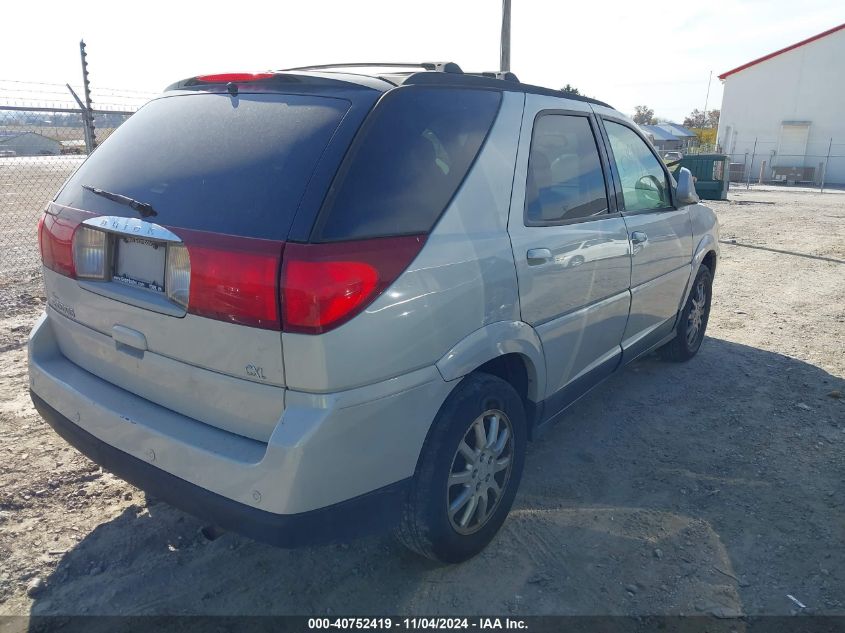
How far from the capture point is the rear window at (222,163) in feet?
6.91

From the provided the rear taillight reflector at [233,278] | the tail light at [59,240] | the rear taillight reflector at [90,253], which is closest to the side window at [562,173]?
the rear taillight reflector at [233,278]

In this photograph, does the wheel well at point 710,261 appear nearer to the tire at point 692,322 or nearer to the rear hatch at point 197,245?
the tire at point 692,322

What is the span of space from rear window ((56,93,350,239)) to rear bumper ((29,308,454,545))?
618 mm

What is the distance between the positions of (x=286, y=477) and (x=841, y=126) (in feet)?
133

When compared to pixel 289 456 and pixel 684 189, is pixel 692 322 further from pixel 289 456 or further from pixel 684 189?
pixel 289 456

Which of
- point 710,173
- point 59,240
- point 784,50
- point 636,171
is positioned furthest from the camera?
point 784,50

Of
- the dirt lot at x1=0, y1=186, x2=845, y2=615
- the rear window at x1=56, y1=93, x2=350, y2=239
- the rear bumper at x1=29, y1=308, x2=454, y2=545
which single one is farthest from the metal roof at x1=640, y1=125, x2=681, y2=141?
the rear bumper at x1=29, y1=308, x2=454, y2=545

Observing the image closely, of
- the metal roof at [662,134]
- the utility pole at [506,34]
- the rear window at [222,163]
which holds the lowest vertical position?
the rear window at [222,163]

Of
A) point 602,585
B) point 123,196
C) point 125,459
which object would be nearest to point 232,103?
point 123,196

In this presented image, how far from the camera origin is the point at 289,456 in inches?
78.4

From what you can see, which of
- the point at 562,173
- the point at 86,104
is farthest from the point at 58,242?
the point at 86,104

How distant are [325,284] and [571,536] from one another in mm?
1820

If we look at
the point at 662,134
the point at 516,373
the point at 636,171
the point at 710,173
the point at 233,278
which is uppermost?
the point at 662,134

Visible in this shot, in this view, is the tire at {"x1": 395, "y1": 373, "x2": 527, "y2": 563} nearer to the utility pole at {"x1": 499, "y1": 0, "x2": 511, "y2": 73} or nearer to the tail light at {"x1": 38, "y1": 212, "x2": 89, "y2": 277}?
the tail light at {"x1": 38, "y1": 212, "x2": 89, "y2": 277}
